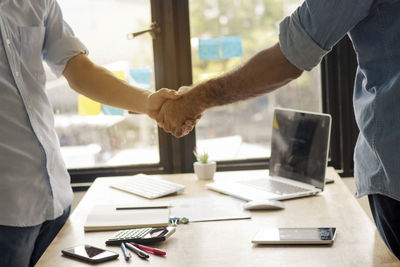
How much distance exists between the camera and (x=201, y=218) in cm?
175

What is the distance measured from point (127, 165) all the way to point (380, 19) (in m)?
1.70

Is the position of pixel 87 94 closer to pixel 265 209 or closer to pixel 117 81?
Answer: pixel 117 81

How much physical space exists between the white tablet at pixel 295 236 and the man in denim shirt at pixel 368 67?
0.50 feet

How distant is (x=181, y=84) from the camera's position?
2715 millimetres

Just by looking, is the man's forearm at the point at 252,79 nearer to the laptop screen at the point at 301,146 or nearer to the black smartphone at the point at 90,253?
the laptop screen at the point at 301,146

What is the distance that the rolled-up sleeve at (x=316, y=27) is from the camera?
1.39 meters

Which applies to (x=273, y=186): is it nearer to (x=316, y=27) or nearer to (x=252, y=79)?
(x=252, y=79)

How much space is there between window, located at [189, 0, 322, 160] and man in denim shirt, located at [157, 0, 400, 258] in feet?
3.56

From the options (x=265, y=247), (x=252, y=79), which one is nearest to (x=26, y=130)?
(x=252, y=79)

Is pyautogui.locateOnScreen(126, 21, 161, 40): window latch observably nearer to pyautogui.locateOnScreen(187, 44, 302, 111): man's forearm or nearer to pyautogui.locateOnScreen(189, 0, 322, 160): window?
pyautogui.locateOnScreen(189, 0, 322, 160): window

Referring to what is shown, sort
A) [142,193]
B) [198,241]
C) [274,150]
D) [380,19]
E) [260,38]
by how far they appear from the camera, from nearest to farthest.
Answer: [380,19], [198,241], [142,193], [274,150], [260,38]

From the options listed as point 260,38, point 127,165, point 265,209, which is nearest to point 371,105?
point 265,209

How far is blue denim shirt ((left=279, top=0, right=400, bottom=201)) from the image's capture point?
139cm

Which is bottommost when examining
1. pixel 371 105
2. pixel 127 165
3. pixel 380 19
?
pixel 127 165
